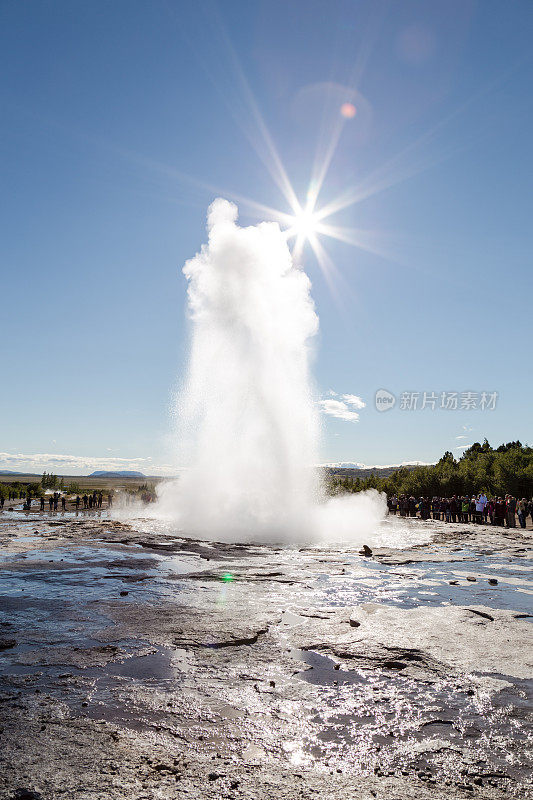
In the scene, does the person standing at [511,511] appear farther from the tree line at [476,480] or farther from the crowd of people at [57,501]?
the crowd of people at [57,501]

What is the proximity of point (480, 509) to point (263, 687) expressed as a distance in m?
33.2

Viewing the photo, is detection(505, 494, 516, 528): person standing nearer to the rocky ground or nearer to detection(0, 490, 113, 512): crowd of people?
the rocky ground

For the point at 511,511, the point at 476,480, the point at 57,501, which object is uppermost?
the point at 476,480

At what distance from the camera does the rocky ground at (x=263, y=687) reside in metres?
4.26

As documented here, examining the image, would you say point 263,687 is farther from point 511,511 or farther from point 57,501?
point 57,501

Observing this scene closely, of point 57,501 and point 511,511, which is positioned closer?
point 511,511

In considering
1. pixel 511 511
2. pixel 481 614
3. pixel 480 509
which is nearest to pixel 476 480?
pixel 480 509

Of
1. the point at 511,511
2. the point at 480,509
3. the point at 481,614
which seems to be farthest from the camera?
the point at 480,509

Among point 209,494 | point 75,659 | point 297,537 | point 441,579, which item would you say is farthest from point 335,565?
point 209,494

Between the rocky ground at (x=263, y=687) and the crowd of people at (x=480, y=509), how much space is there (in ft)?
69.7

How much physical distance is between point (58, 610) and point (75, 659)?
10.3 feet

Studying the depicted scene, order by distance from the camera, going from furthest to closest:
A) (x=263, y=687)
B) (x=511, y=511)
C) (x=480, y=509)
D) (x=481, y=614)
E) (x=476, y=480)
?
(x=476, y=480), (x=480, y=509), (x=511, y=511), (x=481, y=614), (x=263, y=687)

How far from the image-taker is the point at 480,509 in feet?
115

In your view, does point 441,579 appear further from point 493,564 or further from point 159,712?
point 159,712
